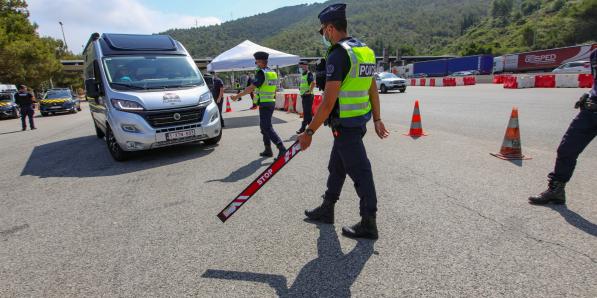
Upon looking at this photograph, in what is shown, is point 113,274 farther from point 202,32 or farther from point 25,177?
point 202,32

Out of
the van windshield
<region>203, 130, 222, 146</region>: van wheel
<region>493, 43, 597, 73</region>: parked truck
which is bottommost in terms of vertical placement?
<region>203, 130, 222, 146</region>: van wheel

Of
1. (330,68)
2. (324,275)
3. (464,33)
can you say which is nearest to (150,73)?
(330,68)

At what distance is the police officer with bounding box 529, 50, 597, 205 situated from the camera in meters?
3.29

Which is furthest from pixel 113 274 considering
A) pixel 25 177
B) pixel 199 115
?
pixel 25 177

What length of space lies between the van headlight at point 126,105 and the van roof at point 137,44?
150cm

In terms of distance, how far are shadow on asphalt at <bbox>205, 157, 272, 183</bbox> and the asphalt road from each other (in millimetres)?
52

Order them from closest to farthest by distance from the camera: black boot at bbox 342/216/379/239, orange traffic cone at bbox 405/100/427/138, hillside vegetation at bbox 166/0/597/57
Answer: black boot at bbox 342/216/379/239, orange traffic cone at bbox 405/100/427/138, hillside vegetation at bbox 166/0/597/57

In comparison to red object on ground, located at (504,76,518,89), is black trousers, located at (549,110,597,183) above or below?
below

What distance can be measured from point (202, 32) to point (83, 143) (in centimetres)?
19546

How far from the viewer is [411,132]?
299 inches

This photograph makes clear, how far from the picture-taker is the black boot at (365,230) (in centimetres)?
292

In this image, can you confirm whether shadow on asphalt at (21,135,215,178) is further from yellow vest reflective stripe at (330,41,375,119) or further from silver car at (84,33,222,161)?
yellow vest reflective stripe at (330,41,375,119)

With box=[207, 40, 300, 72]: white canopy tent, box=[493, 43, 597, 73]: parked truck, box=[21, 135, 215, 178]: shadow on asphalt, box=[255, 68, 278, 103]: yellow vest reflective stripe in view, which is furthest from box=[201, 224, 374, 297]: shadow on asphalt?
box=[493, 43, 597, 73]: parked truck

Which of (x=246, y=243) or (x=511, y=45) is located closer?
(x=246, y=243)
